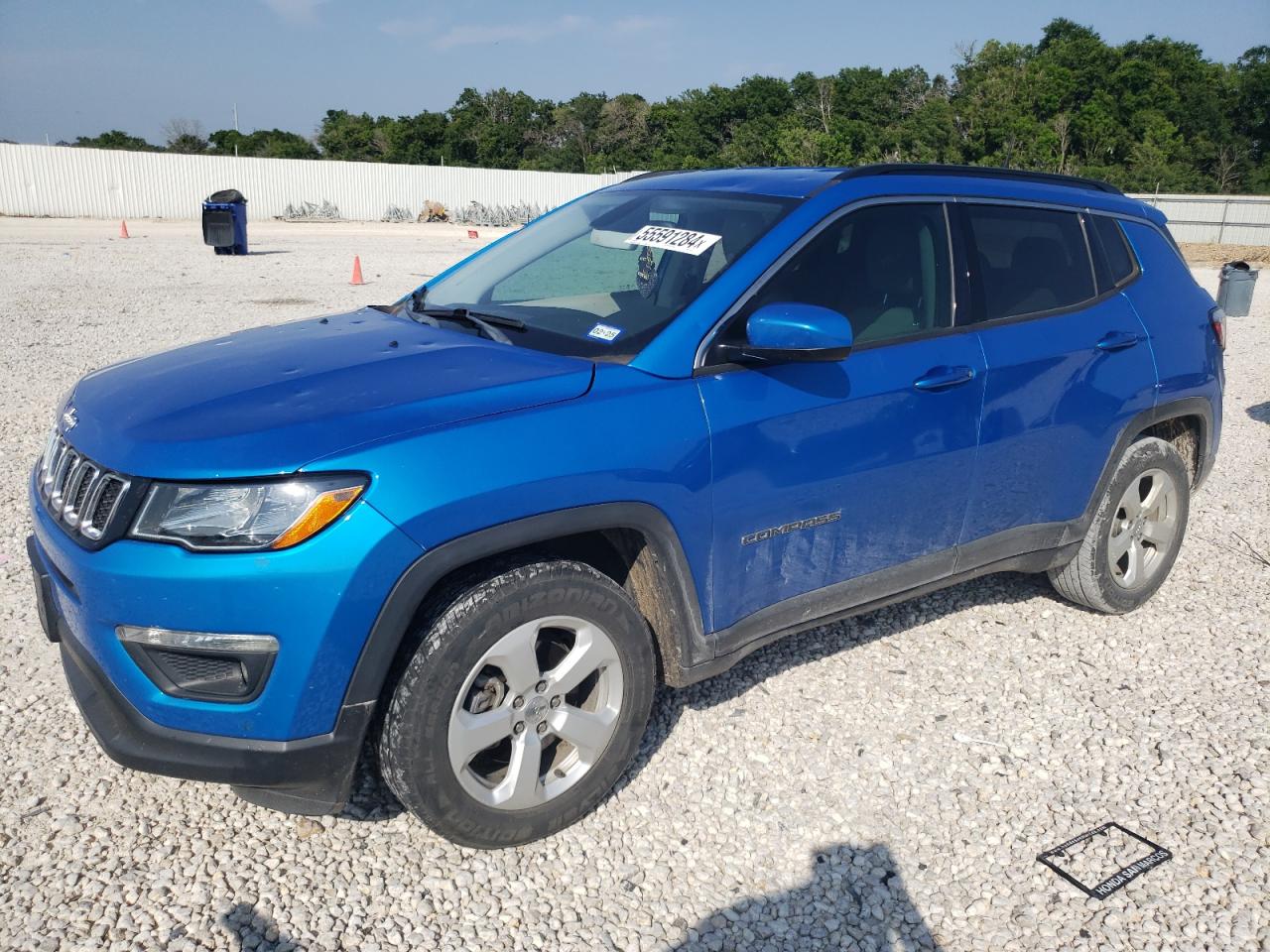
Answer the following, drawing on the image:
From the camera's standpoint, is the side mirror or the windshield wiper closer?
the side mirror

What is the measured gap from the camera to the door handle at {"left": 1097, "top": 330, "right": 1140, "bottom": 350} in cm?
402

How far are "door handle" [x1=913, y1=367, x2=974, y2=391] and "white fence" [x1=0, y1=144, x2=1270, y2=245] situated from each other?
3620 centimetres

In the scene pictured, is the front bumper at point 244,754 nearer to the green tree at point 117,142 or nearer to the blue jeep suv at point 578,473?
the blue jeep suv at point 578,473

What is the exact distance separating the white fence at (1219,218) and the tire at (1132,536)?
37.0 m

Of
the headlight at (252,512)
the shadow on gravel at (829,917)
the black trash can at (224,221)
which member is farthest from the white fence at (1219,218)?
the headlight at (252,512)

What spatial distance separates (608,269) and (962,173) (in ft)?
4.70

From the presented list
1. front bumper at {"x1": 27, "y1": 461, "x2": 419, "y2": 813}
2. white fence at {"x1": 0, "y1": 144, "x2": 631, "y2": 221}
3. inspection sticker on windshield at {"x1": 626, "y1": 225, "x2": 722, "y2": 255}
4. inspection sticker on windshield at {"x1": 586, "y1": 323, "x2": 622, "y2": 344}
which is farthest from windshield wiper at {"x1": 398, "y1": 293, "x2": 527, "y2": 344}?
white fence at {"x1": 0, "y1": 144, "x2": 631, "y2": 221}

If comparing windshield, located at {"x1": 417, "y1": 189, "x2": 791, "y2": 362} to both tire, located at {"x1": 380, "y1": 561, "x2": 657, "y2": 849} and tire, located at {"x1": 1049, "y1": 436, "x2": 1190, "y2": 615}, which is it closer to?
tire, located at {"x1": 380, "y1": 561, "x2": 657, "y2": 849}

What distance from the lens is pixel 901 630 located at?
14.4ft

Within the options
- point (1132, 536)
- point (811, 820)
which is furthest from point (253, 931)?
point (1132, 536)

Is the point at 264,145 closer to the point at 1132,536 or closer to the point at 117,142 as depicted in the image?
the point at 117,142

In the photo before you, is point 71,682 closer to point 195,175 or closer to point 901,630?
point 901,630

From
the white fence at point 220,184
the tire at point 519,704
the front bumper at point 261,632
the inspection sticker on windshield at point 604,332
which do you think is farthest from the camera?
the white fence at point 220,184

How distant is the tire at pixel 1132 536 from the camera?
4.30m
